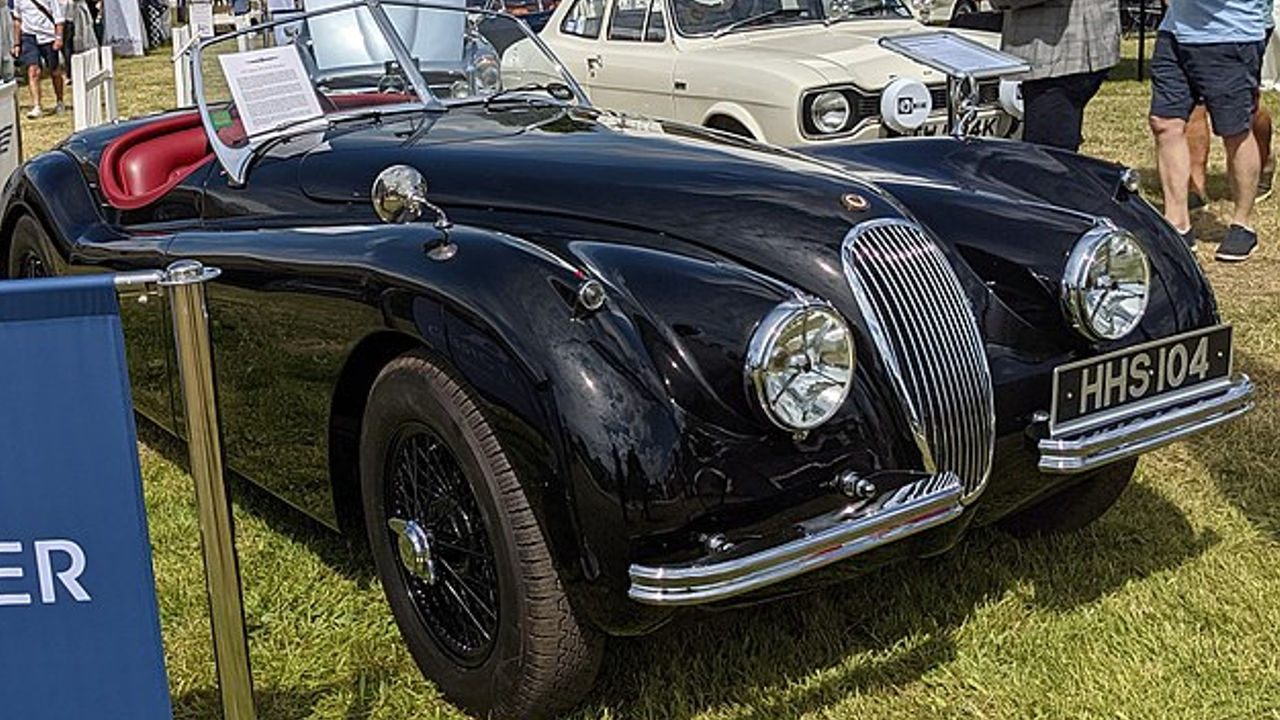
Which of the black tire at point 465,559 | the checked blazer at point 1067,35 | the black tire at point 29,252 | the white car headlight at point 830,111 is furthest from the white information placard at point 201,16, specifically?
the black tire at point 465,559

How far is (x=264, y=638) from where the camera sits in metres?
3.54

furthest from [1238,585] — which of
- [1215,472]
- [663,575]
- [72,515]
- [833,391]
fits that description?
[72,515]

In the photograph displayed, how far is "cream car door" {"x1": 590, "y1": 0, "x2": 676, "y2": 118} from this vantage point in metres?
8.53

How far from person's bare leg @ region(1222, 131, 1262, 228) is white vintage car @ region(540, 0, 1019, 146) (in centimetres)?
142

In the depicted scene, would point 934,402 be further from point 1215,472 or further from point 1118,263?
point 1215,472

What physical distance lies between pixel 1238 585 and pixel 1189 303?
73 cm

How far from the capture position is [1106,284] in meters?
3.31

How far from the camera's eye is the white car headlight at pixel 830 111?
755 centimetres

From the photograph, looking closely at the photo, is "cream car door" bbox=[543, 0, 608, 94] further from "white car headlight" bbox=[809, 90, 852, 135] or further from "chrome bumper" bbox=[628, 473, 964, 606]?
"chrome bumper" bbox=[628, 473, 964, 606]

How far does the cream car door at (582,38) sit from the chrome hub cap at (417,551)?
251 inches

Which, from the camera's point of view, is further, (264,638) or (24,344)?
(264,638)

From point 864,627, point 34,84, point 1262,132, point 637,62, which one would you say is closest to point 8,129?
point 637,62

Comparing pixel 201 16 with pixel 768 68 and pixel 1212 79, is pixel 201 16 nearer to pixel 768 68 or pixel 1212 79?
pixel 768 68

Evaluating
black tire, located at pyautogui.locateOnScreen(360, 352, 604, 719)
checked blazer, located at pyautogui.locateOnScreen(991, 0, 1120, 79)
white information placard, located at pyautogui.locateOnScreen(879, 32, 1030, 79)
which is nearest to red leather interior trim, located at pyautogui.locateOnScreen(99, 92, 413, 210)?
black tire, located at pyautogui.locateOnScreen(360, 352, 604, 719)
